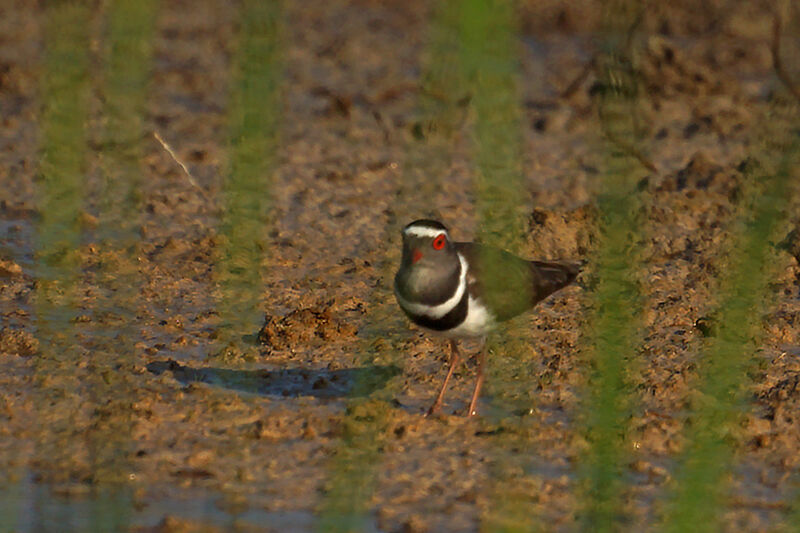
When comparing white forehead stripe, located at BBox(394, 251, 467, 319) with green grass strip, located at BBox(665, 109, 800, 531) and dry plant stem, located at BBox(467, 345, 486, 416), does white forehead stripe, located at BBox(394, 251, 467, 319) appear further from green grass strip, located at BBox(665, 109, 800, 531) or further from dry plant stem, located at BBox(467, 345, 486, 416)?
green grass strip, located at BBox(665, 109, 800, 531)

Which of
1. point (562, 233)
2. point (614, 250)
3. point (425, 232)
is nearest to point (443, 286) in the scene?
point (425, 232)

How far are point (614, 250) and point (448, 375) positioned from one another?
3.49m

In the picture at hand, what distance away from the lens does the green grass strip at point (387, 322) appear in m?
2.08

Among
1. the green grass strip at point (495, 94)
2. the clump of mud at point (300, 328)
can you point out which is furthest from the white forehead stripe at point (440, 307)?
the green grass strip at point (495, 94)

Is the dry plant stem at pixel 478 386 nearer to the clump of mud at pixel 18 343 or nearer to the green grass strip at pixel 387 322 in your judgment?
the green grass strip at pixel 387 322

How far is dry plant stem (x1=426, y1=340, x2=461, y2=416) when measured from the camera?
17.5 ft

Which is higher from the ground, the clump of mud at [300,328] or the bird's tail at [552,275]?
the bird's tail at [552,275]

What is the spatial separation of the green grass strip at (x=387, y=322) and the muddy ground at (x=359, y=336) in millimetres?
42

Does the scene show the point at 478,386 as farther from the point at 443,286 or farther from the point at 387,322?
the point at 387,322

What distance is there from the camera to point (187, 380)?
559cm

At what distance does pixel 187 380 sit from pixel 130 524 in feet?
4.53

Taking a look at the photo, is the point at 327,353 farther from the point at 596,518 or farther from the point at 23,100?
the point at 23,100

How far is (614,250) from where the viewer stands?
79.0 inches

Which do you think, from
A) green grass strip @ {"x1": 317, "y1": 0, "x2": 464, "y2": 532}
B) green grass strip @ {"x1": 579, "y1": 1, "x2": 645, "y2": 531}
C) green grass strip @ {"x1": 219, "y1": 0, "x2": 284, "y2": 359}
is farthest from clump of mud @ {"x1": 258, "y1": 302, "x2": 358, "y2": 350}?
green grass strip @ {"x1": 219, "y1": 0, "x2": 284, "y2": 359}
